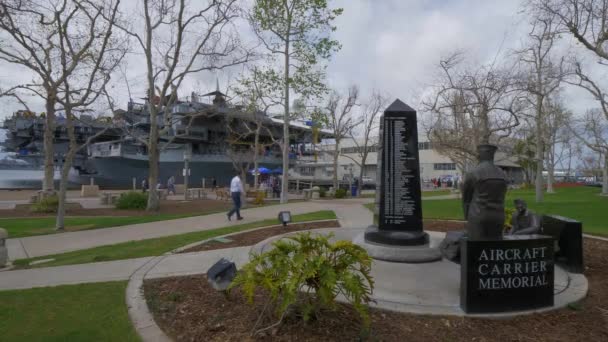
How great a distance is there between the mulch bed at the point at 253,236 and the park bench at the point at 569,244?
19.9ft

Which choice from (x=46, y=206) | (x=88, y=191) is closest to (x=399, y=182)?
(x=46, y=206)

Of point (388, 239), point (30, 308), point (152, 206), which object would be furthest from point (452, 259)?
point (152, 206)

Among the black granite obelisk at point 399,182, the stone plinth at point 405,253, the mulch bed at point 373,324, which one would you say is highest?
the black granite obelisk at point 399,182

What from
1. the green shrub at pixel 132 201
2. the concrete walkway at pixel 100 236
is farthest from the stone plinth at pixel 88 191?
the concrete walkway at pixel 100 236

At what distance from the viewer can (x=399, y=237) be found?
20.7ft

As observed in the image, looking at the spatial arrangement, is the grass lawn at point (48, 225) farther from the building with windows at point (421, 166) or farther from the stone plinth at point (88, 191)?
the building with windows at point (421, 166)

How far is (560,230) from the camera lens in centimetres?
627

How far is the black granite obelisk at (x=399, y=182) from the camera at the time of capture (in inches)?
255

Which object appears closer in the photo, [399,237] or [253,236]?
[399,237]

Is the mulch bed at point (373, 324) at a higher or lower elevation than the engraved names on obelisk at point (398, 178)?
lower

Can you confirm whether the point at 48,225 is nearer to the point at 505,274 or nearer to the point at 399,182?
the point at 399,182

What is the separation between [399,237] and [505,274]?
2.27 m

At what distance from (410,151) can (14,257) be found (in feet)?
28.8

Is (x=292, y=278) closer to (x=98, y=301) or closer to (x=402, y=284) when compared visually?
(x=402, y=284)
